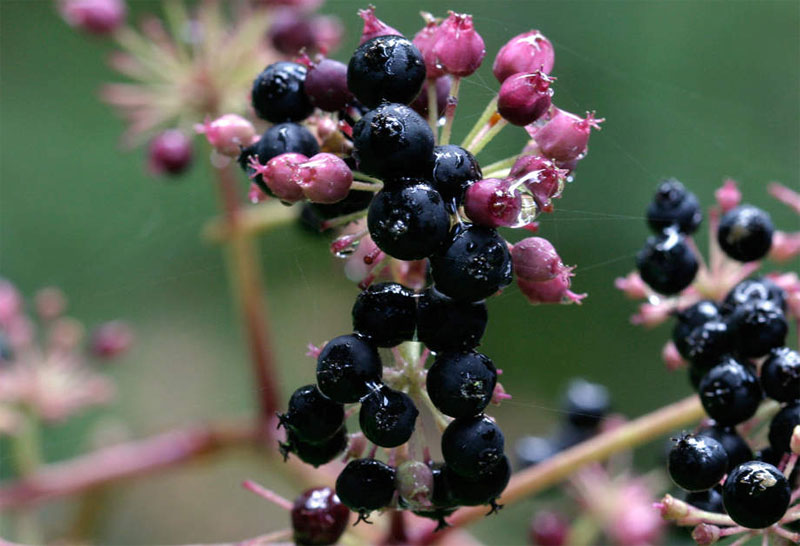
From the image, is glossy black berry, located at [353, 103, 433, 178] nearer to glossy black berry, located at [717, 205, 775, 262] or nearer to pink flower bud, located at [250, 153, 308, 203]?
pink flower bud, located at [250, 153, 308, 203]

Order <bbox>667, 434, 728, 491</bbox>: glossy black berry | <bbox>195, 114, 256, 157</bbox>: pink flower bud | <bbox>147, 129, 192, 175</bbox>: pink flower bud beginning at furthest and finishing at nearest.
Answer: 1. <bbox>147, 129, 192, 175</bbox>: pink flower bud
2. <bbox>195, 114, 256, 157</bbox>: pink flower bud
3. <bbox>667, 434, 728, 491</bbox>: glossy black berry

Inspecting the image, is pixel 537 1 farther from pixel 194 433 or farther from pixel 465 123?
pixel 465 123

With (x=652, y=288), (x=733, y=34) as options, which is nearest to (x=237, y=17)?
(x=652, y=288)

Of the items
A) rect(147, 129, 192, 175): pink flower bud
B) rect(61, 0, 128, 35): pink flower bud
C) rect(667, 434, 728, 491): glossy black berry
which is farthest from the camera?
rect(61, 0, 128, 35): pink flower bud

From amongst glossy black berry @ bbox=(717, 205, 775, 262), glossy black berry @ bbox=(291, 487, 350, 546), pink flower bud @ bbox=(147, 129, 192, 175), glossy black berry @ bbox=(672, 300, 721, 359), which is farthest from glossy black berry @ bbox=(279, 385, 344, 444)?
pink flower bud @ bbox=(147, 129, 192, 175)

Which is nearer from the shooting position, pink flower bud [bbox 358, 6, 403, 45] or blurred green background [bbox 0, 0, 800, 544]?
pink flower bud [bbox 358, 6, 403, 45]

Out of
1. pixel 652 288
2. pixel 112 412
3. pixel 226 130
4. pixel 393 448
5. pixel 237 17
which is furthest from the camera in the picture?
pixel 112 412
